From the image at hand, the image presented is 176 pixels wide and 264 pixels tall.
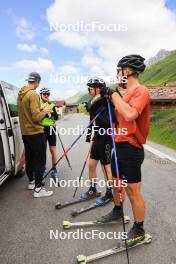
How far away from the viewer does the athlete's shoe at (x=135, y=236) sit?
3.85 meters

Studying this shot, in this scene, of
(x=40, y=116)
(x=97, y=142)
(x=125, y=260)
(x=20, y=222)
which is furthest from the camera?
(x=40, y=116)

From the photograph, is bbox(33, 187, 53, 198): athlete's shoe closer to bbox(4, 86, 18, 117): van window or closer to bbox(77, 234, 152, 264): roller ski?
bbox(4, 86, 18, 117): van window

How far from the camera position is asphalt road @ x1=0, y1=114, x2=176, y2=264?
143 inches

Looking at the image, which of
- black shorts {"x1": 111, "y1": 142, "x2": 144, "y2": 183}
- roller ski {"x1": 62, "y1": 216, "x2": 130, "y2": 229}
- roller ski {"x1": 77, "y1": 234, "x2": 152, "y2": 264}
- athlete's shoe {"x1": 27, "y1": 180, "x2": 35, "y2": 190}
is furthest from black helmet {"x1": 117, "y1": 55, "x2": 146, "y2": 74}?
athlete's shoe {"x1": 27, "y1": 180, "x2": 35, "y2": 190}

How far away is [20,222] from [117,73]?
2925mm

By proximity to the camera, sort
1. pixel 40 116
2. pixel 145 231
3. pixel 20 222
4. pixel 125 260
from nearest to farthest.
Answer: pixel 125 260, pixel 145 231, pixel 20 222, pixel 40 116

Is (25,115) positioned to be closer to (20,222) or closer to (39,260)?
(20,222)

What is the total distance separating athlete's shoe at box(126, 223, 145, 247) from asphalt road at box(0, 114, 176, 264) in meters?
0.10

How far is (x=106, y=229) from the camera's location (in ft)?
14.5

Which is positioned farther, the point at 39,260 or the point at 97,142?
the point at 97,142

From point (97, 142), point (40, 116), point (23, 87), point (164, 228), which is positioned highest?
point (23, 87)

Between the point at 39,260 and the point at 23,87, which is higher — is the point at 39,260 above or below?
below

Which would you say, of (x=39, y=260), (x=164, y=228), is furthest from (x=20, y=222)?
(x=164, y=228)

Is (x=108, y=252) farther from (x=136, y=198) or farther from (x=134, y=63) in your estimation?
(x=134, y=63)
